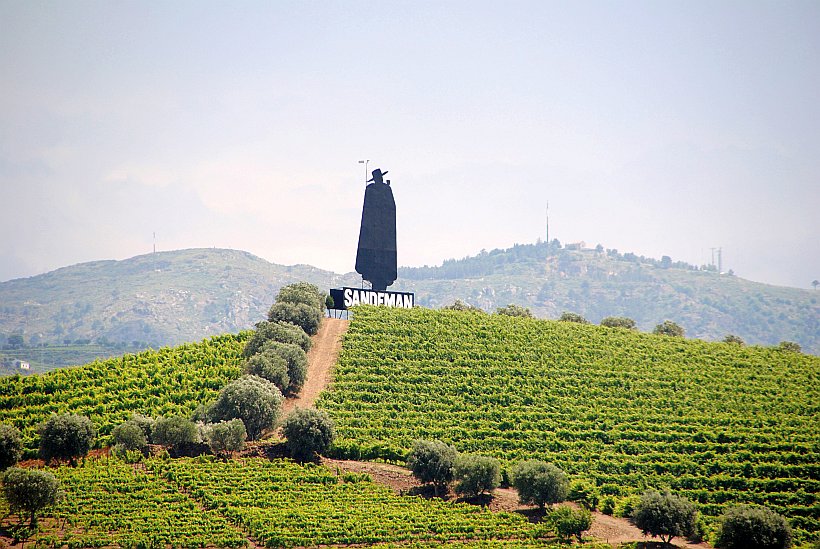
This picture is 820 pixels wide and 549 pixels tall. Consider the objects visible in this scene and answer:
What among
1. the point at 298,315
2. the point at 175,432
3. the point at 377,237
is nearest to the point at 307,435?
the point at 175,432

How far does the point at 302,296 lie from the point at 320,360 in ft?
27.4

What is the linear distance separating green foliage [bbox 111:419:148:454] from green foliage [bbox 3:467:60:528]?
8.74 metres

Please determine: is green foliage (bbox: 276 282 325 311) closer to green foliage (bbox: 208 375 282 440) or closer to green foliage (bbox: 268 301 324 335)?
green foliage (bbox: 268 301 324 335)

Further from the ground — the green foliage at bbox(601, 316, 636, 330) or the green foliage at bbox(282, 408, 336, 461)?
the green foliage at bbox(601, 316, 636, 330)

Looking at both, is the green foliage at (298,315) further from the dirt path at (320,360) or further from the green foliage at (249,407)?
the green foliage at (249,407)

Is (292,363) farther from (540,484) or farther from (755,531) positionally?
(755,531)

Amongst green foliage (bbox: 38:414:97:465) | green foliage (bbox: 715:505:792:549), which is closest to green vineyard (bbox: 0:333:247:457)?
green foliage (bbox: 38:414:97:465)

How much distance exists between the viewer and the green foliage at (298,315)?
71.8m

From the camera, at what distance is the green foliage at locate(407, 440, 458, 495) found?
5059 cm

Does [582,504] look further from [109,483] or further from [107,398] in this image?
[107,398]

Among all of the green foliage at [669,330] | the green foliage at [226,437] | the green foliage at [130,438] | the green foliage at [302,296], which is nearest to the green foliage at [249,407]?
the green foliage at [226,437]

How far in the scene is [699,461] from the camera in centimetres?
5691

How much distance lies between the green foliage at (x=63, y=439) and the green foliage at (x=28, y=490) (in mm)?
7480

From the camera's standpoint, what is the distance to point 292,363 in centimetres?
6359
